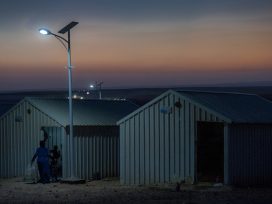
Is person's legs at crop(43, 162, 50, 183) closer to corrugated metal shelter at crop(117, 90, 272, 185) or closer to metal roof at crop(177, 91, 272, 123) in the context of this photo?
corrugated metal shelter at crop(117, 90, 272, 185)

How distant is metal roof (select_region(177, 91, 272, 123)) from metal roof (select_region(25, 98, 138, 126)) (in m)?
5.75

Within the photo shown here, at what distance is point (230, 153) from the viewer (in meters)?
22.8

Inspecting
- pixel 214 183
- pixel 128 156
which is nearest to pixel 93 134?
pixel 128 156

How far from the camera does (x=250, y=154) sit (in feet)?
78.4

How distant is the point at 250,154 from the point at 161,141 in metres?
3.36

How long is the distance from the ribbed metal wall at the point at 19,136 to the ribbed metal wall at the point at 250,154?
8.87m

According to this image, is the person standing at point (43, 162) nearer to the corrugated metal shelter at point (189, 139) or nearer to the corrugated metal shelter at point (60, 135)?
the corrugated metal shelter at point (60, 135)

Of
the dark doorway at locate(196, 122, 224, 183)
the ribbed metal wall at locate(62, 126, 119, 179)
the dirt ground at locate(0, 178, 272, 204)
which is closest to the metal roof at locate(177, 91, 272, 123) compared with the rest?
the dark doorway at locate(196, 122, 224, 183)

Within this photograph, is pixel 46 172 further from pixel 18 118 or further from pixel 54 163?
pixel 18 118

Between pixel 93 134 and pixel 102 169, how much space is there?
165 centimetres

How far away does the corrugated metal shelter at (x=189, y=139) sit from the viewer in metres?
23.1

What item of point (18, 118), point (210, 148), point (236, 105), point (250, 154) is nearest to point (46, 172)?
point (18, 118)

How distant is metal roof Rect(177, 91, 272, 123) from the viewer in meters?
23.6

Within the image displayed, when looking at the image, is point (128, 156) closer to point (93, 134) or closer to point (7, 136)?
point (93, 134)
